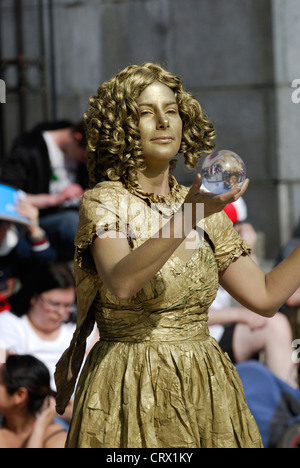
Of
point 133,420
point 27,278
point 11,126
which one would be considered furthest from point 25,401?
point 11,126

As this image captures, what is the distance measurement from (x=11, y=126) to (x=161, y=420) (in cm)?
486

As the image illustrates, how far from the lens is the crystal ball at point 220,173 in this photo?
1839 millimetres

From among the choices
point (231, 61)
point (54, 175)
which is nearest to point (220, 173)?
point (54, 175)

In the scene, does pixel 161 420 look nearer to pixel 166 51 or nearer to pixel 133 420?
pixel 133 420

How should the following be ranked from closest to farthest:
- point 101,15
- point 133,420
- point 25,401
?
point 133,420 → point 25,401 → point 101,15

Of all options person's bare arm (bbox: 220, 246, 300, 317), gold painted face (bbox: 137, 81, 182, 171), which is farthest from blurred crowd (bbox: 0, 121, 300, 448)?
gold painted face (bbox: 137, 81, 182, 171)

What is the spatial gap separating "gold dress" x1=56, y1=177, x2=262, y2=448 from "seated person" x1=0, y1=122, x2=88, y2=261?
2.98 m

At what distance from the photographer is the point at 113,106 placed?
231cm

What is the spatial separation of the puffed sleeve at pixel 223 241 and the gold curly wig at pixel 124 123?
20 cm

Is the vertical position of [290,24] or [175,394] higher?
[290,24]

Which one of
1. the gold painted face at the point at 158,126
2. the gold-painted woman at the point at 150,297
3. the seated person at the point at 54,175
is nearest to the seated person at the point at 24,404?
the seated person at the point at 54,175

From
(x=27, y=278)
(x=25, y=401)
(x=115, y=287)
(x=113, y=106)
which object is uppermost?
(x=113, y=106)

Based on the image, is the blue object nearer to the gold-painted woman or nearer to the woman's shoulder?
the woman's shoulder

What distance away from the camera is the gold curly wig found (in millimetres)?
2287
